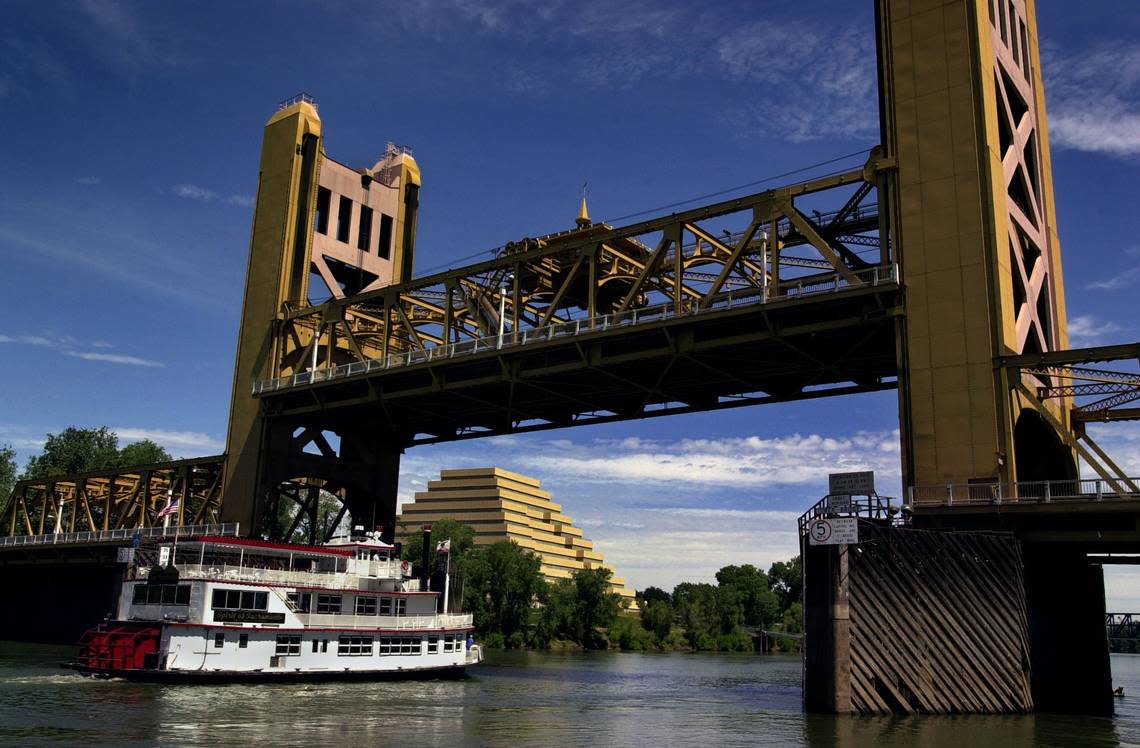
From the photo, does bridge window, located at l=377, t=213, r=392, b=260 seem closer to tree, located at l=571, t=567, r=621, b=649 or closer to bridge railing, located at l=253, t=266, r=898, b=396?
bridge railing, located at l=253, t=266, r=898, b=396

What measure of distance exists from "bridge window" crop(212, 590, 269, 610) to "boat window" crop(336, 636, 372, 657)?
4.76 metres

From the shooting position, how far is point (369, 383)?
64125 millimetres

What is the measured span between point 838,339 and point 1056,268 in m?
15.6

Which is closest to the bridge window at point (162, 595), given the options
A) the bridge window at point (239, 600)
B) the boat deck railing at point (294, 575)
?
the boat deck railing at point (294, 575)

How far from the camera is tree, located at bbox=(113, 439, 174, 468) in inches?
4491

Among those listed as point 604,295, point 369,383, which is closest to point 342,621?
point 369,383

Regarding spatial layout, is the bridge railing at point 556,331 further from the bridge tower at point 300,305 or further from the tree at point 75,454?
the tree at point 75,454

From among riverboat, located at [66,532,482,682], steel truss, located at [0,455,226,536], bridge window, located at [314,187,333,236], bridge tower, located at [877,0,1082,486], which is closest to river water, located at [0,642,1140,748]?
riverboat, located at [66,532,482,682]

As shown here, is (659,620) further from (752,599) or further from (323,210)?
(323,210)

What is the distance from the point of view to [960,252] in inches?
1743

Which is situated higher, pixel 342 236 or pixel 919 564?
pixel 342 236

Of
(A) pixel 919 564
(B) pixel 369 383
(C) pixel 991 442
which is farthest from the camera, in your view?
(B) pixel 369 383

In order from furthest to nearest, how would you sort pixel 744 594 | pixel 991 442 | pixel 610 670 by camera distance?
1. pixel 744 594
2. pixel 610 670
3. pixel 991 442

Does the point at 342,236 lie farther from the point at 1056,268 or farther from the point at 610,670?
the point at 1056,268
